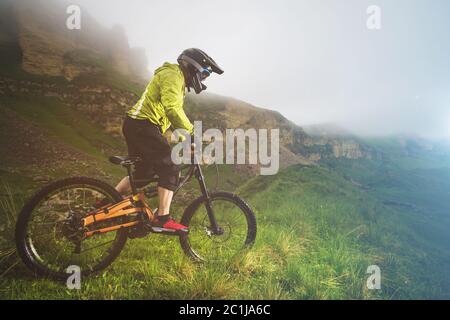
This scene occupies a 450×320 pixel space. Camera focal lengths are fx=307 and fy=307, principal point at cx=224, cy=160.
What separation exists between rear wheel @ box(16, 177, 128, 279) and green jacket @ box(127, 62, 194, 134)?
53.0 inches

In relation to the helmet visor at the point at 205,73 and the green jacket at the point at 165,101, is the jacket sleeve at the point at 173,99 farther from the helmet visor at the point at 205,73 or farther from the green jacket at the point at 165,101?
the helmet visor at the point at 205,73

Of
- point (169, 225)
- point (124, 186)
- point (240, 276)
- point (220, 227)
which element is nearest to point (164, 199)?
point (169, 225)

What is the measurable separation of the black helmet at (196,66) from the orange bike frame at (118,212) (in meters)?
2.13

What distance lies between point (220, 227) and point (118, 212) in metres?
1.89

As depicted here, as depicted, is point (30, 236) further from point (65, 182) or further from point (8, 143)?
point (8, 143)

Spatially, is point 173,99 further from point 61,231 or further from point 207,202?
point 61,231

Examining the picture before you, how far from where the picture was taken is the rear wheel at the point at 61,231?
14.0 feet

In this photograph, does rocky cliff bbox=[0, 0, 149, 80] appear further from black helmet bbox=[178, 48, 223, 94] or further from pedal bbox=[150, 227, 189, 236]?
pedal bbox=[150, 227, 189, 236]

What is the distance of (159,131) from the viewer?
5.16 meters

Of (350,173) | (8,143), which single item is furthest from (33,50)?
(350,173)

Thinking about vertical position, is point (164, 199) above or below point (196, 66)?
below

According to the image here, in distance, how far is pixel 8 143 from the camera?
41312mm

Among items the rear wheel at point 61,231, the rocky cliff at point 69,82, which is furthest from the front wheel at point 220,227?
the rocky cliff at point 69,82

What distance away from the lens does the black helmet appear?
5.32m
